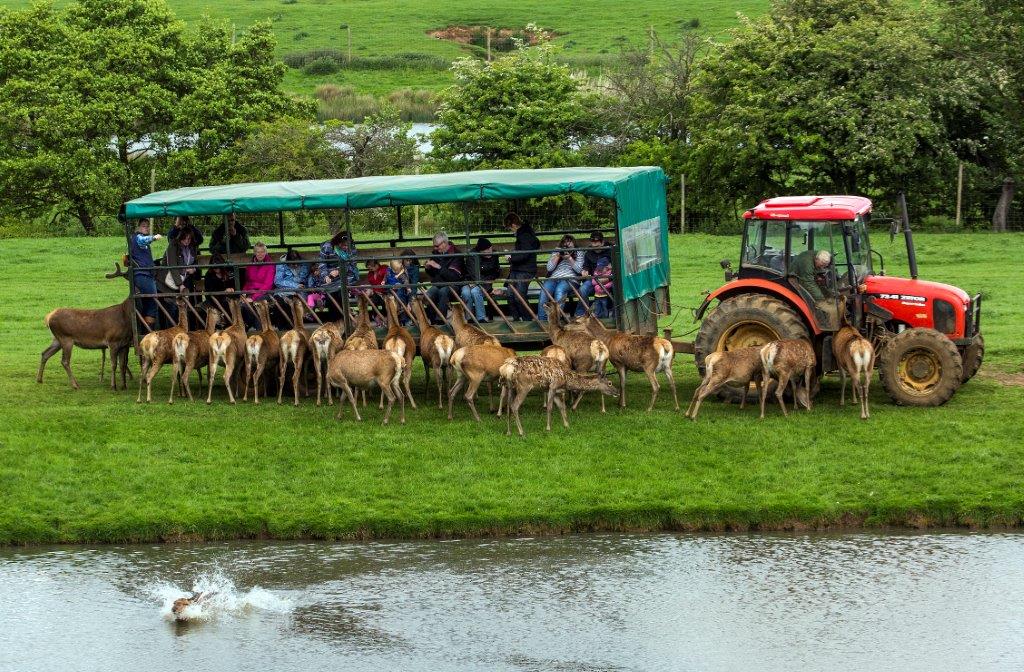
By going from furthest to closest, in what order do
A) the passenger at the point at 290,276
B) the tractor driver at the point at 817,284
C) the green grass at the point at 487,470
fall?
the passenger at the point at 290,276
the tractor driver at the point at 817,284
the green grass at the point at 487,470

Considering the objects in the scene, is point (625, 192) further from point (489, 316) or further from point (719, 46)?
point (719, 46)

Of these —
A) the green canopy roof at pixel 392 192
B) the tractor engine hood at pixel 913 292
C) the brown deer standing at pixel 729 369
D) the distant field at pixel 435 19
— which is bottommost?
the brown deer standing at pixel 729 369

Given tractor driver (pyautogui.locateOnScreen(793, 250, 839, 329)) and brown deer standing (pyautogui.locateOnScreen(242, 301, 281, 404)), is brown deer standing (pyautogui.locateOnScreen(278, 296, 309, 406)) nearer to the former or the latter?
brown deer standing (pyautogui.locateOnScreen(242, 301, 281, 404))

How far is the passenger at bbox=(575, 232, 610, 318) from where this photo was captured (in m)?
20.2

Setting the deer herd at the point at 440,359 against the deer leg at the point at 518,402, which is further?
the deer herd at the point at 440,359

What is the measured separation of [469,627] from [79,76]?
38195 millimetres

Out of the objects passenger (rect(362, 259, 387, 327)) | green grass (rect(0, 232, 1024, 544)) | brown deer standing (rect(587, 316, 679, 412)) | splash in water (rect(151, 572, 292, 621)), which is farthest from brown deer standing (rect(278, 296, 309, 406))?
splash in water (rect(151, 572, 292, 621))

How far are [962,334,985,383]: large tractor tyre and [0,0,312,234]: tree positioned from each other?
104 feet

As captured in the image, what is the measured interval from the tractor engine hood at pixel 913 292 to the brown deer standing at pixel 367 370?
6659 millimetres

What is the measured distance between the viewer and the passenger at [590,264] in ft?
66.4

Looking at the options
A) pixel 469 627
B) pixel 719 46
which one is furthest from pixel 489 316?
pixel 719 46

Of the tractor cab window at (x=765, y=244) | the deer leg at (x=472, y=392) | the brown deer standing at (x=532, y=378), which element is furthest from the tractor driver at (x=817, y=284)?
the deer leg at (x=472, y=392)

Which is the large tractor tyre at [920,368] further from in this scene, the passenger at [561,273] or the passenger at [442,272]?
the passenger at [442,272]

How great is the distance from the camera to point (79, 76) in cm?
4694
